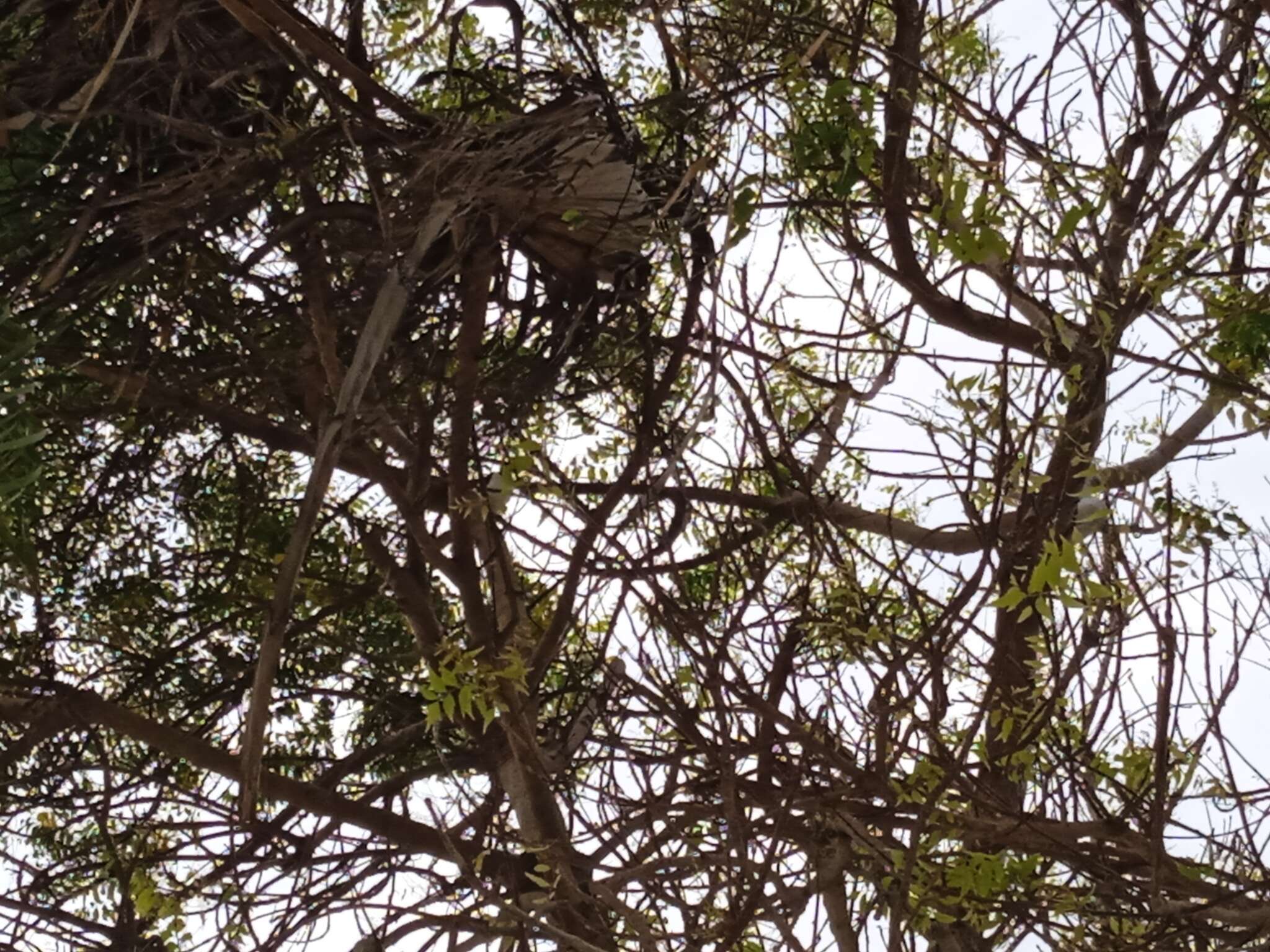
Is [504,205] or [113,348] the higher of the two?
[113,348]

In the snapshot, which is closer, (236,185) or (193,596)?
(236,185)

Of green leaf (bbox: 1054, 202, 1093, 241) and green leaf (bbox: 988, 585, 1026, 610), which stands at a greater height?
green leaf (bbox: 1054, 202, 1093, 241)

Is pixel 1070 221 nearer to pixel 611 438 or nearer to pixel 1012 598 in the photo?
pixel 1012 598

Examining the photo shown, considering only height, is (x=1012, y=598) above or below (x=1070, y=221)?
below

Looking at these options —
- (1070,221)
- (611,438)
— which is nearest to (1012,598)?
(1070,221)

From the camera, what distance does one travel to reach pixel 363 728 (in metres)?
1.92

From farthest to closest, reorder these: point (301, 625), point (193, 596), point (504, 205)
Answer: point (193, 596), point (301, 625), point (504, 205)

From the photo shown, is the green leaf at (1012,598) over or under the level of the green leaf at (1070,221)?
under

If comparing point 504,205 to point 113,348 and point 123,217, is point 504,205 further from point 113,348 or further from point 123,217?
point 113,348

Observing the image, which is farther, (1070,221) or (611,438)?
(611,438)

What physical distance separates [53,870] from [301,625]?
76cm

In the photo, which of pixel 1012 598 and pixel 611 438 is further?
pixel 611 438

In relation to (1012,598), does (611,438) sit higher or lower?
higher

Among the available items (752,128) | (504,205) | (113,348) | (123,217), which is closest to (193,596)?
(113,348)
